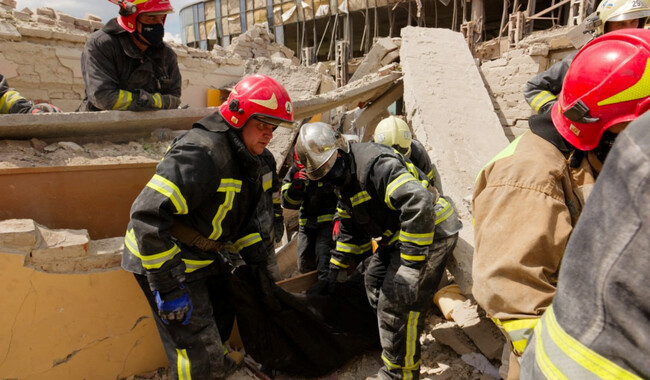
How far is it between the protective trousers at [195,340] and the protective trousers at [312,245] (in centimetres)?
172

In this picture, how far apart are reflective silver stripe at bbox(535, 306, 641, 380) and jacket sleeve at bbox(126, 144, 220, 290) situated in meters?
1.86

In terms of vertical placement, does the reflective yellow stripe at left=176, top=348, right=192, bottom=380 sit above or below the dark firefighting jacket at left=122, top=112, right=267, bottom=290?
below

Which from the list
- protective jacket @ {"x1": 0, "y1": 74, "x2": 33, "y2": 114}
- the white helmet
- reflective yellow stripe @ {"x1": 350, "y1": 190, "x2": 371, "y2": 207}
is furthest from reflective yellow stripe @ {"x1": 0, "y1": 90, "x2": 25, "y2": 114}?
the white helmet

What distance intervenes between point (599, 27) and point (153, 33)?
369 cm

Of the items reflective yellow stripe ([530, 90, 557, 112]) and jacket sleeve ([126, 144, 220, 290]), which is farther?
reflective yellow stripe ([530, 90, 557, 112])

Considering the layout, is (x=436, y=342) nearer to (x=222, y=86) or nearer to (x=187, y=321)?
(x=187, y=321)

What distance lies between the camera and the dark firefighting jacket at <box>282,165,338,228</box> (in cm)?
415

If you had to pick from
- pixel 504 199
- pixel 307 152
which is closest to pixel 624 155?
pixel 504 199

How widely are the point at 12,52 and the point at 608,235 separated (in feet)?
24.0

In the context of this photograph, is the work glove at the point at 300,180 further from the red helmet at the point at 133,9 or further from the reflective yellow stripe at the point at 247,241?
the red helmet at the point at 133,9

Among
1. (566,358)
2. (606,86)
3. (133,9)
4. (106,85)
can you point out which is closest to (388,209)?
(606,86)

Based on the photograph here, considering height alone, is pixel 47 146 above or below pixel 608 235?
below

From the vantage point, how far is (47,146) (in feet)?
9.96

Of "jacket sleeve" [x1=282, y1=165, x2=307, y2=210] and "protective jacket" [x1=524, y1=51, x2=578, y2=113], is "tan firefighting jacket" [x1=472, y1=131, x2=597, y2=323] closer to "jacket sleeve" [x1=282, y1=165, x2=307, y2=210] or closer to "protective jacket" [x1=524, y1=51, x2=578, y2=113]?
"protective jacket" [x1=524, y1=51, x2=578, y2=113]
